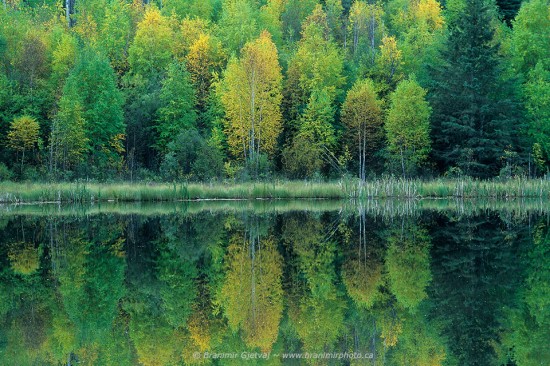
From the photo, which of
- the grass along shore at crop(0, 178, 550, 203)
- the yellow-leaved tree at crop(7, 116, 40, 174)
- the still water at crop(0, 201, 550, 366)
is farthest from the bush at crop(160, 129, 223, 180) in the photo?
the still water at crop(0, 201, 550, 366)

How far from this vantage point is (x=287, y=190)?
1396 inches

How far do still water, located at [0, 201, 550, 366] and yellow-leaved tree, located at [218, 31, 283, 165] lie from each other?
29.0 m

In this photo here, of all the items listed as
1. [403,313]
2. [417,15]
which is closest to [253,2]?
[417,15]

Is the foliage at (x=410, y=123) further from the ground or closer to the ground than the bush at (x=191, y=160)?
further from the ground

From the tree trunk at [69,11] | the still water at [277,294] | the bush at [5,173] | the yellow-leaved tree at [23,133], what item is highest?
the tree trunk at [69,11]

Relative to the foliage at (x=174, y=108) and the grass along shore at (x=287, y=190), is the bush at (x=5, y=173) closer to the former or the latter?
the grass along shore at (x=287, y=190)

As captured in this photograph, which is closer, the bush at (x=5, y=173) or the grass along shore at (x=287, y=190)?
the grass along shore at (x=287, y=190)

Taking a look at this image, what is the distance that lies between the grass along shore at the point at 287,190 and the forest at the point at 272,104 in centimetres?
654

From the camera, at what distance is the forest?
46281 mm

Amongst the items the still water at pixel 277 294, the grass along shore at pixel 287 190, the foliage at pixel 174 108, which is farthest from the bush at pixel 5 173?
the still water at pixel 277 294

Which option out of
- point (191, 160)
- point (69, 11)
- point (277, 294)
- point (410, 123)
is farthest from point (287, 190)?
point (69, 11)

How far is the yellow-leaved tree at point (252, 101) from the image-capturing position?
51219 millimetres

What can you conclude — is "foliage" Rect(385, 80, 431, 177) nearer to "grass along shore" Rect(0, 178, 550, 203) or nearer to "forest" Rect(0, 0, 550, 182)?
"forest" Rect(0, 0, 550, 182)

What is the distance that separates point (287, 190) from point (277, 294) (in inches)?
905
